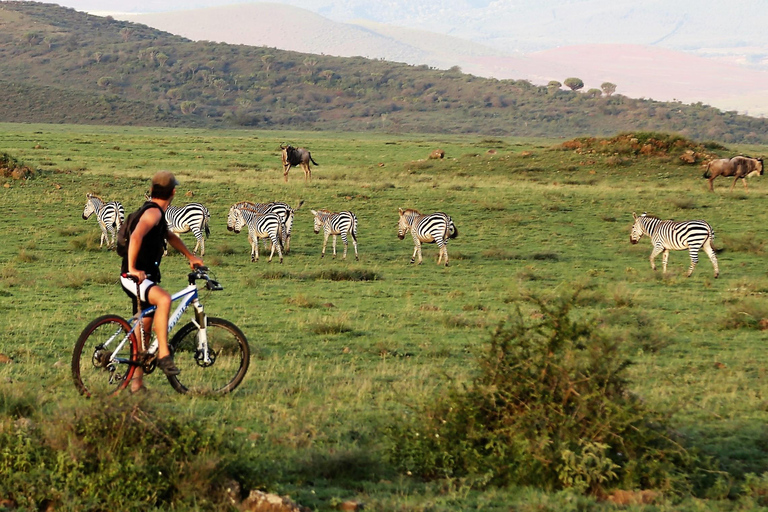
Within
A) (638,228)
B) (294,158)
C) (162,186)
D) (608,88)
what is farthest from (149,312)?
(608,88)

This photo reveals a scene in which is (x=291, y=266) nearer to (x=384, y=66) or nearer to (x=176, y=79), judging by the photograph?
(x=176, y=79)

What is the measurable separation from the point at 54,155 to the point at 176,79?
89045 millimetres

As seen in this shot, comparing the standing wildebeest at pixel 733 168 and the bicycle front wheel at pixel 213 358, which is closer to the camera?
the bicycle front wheel at pixel 213 358

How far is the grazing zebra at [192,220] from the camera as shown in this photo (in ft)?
70.0

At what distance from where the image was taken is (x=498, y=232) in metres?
25.3

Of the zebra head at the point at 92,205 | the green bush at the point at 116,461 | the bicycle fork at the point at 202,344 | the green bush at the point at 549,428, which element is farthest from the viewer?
the zebra head at the point at 92,205

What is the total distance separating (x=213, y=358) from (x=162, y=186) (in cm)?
157

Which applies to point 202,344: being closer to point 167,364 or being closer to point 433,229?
point 167,364

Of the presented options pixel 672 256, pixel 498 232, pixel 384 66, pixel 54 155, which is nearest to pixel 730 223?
pixel 672 256

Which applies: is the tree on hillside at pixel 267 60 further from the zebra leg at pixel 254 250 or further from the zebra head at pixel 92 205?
the zebra leg at pixel 254 250

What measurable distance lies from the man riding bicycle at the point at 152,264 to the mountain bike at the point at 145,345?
0.11 m

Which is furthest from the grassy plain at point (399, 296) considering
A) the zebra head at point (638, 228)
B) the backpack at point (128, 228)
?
the backpack at point (128, 228)

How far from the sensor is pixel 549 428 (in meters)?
5.88

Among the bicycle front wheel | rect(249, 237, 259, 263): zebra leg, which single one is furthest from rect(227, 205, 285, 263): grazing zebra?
the bicycle front wheel
